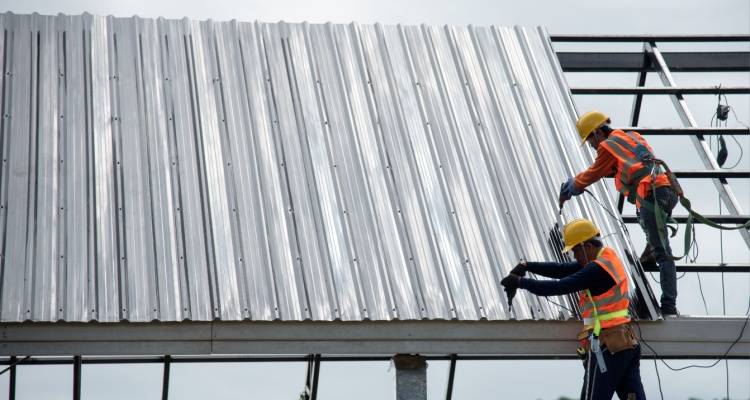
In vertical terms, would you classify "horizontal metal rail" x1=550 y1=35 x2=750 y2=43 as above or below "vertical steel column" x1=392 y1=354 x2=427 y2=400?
above

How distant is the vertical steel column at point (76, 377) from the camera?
10500 mm

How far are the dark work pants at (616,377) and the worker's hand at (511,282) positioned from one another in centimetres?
87

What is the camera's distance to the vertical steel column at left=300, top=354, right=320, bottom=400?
11070 millimetres

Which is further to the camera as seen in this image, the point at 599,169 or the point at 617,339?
the point at 599,169

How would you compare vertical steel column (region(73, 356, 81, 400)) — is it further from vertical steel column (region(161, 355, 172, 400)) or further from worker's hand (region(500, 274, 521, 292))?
worker's hand (region(500, 274, 521, 292))

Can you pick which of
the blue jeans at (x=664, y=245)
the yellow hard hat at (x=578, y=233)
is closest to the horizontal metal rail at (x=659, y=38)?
the blue jeans at (x=664, y=245)

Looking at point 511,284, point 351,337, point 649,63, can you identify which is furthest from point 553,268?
point 649,63

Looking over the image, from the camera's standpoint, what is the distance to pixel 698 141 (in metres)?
13.2

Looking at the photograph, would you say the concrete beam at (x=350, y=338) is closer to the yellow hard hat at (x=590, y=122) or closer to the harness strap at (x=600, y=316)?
the harness strap at (x=600, y=316)

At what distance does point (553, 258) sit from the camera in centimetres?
1088

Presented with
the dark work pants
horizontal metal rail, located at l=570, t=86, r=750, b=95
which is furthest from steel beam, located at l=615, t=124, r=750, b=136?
the dark work pants

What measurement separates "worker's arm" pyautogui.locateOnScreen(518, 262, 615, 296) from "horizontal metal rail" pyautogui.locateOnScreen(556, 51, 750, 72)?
19.3ft

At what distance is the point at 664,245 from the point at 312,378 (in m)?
3.43

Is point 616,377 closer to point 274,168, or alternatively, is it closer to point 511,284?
point 511,284
